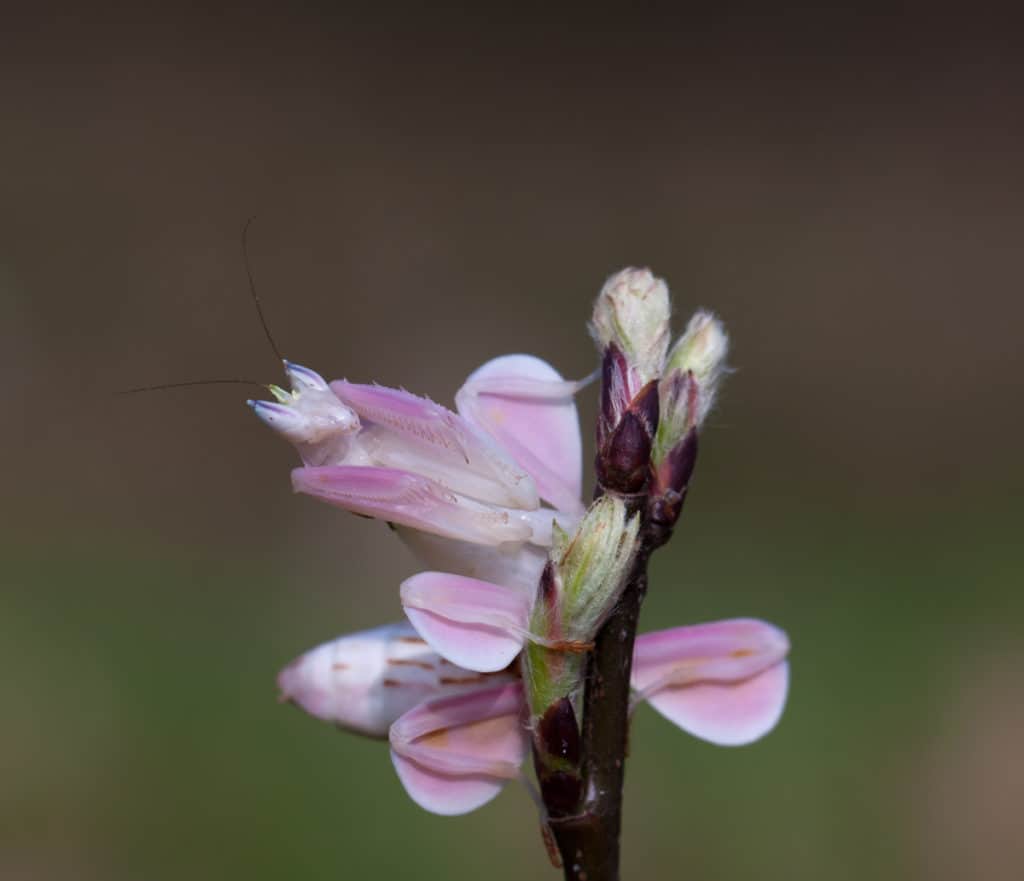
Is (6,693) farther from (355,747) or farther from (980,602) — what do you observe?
(980,602)

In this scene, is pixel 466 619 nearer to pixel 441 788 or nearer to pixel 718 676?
pixel 441 788

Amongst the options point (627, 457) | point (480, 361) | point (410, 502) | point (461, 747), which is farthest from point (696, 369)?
point (480, 361)

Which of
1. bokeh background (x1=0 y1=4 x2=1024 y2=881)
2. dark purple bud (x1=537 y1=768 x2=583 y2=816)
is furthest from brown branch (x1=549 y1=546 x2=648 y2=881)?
bokeh background (x1=0 y1=4 x2=1024 y2=881)

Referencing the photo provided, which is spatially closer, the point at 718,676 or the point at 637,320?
the point at 637,320

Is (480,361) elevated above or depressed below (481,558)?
above

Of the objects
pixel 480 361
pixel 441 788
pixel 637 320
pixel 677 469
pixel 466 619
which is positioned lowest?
pixel 441 788

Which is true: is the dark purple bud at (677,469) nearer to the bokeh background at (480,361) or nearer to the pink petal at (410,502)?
the pink petal at (410,502)

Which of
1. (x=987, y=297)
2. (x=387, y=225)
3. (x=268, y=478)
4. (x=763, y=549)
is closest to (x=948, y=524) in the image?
(x=763, y=549)
